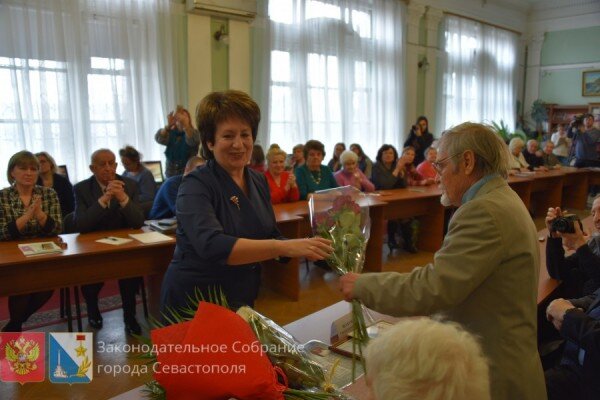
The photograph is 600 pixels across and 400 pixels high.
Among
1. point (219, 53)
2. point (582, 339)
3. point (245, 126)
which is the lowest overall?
point (582, 339)

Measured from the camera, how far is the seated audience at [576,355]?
5.61 ft

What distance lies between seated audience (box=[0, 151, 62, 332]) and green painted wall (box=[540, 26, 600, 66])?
41.6ft

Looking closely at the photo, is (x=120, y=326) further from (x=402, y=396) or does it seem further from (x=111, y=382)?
(x=402, y=396)

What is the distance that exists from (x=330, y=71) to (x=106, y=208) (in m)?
5.68

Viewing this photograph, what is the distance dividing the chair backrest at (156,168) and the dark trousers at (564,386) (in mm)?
5135

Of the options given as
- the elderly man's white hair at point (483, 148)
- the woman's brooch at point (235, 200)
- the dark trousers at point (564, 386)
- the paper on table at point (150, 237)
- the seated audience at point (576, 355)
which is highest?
the elderly man's white hair at point (483, 148)

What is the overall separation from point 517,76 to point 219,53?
894 centimetres

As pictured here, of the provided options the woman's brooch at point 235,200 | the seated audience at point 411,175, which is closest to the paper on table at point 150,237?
the woman's brooch at point 235,200

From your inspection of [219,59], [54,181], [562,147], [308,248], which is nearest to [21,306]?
[54,181]

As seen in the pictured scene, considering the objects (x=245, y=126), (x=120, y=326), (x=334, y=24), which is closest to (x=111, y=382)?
(x=120, y=326)

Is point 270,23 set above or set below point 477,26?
below

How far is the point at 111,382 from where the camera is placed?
2814 millimetres

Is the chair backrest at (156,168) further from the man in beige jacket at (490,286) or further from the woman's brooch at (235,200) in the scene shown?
the man in beige jacket at (490,286)

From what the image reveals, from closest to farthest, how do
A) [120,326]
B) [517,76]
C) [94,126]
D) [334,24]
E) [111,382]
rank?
[111,382] < [120,326] < [94,126] < [334,24] < [517,76]
